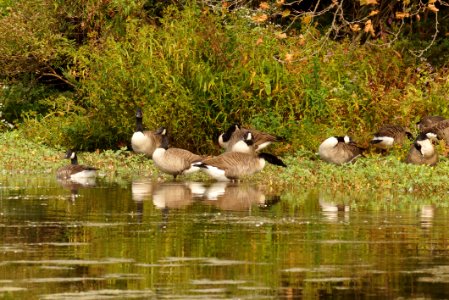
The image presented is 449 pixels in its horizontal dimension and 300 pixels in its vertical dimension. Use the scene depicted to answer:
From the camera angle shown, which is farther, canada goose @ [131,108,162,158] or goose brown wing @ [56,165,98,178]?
canada goose @ [131,108,162,158]

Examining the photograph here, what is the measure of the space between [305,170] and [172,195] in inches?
123

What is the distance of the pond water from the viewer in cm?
1120

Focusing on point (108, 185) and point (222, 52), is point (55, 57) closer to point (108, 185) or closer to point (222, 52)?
point (222, 52)

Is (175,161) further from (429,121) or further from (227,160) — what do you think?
(429,121)

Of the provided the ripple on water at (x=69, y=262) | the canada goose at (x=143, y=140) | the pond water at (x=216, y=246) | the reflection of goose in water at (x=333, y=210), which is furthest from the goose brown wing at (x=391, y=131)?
the ripple on water at (x=69, y=262)

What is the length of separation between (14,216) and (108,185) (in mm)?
5124

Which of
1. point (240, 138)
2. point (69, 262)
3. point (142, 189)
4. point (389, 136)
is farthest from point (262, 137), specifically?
point (69, 262)

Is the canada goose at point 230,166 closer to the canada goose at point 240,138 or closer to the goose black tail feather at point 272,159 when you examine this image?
the goose black tail feather at point 272,159

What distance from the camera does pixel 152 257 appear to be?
42.8 ft

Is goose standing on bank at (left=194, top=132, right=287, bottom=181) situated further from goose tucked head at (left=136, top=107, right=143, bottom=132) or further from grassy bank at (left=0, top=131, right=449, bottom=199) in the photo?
goose tucked head at (left=136, top=107, right=143, bottom=132)

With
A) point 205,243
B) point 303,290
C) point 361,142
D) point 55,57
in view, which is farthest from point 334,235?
point 55,57

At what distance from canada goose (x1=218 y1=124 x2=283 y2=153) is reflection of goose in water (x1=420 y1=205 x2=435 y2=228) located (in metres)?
8.13

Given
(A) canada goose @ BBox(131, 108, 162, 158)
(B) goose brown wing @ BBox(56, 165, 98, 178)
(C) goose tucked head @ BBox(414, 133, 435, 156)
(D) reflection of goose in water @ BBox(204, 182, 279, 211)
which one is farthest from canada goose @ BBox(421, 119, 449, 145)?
(B) goose brown wing @ BBox(56, 165, 98, 178)

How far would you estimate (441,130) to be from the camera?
82.3ft
